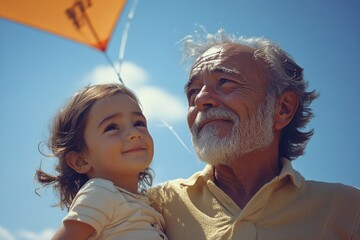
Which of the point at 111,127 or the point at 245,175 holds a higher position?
the point at 111,127

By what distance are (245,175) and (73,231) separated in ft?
5.00

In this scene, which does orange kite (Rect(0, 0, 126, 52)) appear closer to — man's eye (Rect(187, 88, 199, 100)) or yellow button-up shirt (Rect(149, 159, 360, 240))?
man's eye (Rect(187, 88, 199, 100))

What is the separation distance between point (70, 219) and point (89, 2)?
1.31 meters

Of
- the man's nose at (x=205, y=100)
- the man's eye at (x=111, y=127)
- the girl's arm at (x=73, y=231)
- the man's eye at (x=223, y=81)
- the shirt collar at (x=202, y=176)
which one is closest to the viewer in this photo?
the girl's arm at (x=73, y=231)

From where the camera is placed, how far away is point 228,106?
342 cm

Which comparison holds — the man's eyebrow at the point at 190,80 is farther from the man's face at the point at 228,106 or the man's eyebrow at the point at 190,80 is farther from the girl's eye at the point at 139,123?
the girl's eye at the point at 139,123

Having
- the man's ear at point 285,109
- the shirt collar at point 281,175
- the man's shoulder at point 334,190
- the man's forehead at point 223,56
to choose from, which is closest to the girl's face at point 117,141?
the shirt collar at point 281,175

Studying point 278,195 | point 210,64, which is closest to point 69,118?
point 210,64

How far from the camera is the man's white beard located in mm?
3275

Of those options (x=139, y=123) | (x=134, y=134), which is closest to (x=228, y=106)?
(x=139, y=123)

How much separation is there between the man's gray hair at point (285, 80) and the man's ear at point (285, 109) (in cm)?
5

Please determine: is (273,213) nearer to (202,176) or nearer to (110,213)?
(202,176)

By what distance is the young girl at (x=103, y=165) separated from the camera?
241 cm

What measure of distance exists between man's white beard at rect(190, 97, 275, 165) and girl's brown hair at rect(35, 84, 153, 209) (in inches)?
21.7
